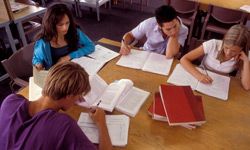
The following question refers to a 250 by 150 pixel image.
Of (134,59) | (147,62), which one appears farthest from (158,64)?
(134,59)

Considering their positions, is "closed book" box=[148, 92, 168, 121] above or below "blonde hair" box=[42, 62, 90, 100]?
below

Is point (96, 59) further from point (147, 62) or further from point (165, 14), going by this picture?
point (165, 14)

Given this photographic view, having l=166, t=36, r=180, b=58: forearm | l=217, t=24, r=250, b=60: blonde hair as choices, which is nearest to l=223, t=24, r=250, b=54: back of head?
l=217, t=24, r=250, b=60: blonde hair

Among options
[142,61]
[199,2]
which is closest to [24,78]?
[142,61]

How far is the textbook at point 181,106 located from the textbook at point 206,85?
174mm

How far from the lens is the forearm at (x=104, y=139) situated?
1.15 m

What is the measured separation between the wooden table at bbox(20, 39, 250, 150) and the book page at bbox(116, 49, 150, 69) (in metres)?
0.30

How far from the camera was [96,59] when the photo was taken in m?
1.89

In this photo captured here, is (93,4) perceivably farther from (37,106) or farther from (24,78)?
(37,106)

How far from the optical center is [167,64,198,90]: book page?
1.63 m

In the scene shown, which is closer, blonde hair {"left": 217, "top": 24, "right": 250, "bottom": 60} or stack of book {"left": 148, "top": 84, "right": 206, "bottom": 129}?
stack of book {"left": 148, "top": 84, "right": 206, "bottom": 129}

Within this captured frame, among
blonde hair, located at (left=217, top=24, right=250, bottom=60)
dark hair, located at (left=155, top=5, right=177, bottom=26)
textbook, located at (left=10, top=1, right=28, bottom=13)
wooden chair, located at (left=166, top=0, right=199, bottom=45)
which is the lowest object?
wooden chair, located at (left=166, top=0, right=199, bottom=45)

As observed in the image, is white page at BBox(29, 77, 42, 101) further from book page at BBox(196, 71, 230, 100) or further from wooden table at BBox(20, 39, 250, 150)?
book page at BBox(196, 71, 230, 100)

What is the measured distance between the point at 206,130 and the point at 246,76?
0.58m
